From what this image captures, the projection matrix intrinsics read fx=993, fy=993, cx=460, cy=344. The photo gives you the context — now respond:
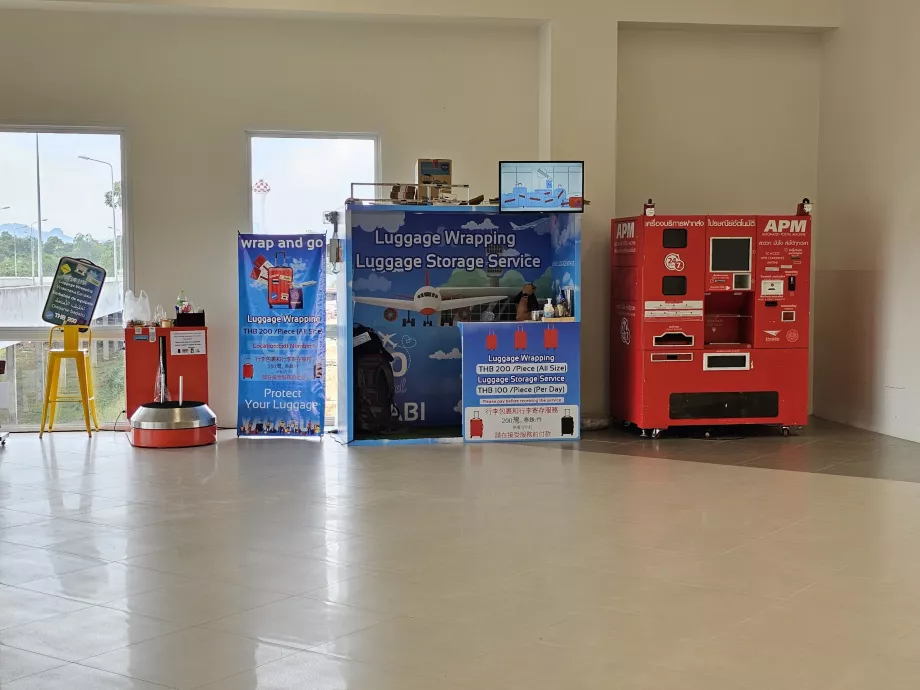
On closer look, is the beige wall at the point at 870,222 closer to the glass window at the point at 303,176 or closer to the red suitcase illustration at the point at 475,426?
the red suitcase illustration at the point at 475,426

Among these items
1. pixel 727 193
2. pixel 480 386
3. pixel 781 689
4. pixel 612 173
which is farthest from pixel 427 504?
pixel 727 193

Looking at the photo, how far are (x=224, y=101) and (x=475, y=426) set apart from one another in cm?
365

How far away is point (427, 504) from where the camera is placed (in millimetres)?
5883

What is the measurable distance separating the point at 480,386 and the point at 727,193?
328cm

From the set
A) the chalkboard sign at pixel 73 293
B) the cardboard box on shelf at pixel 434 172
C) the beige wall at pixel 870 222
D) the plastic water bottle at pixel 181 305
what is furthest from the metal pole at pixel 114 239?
the beige wall at pixel 870 222

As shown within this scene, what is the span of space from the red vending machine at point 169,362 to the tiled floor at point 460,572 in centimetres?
95

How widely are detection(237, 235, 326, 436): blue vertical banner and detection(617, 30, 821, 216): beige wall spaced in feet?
9.95

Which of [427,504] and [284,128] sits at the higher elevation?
[284,128]

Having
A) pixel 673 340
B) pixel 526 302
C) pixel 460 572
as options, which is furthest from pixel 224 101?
pixel 460 572

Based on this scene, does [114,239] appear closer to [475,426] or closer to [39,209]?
[39,209]

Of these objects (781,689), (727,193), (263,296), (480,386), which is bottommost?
(781,689)

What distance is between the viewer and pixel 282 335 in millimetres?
8383

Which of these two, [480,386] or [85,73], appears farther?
[85,73]

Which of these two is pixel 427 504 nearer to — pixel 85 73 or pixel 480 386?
pixel 480 386
